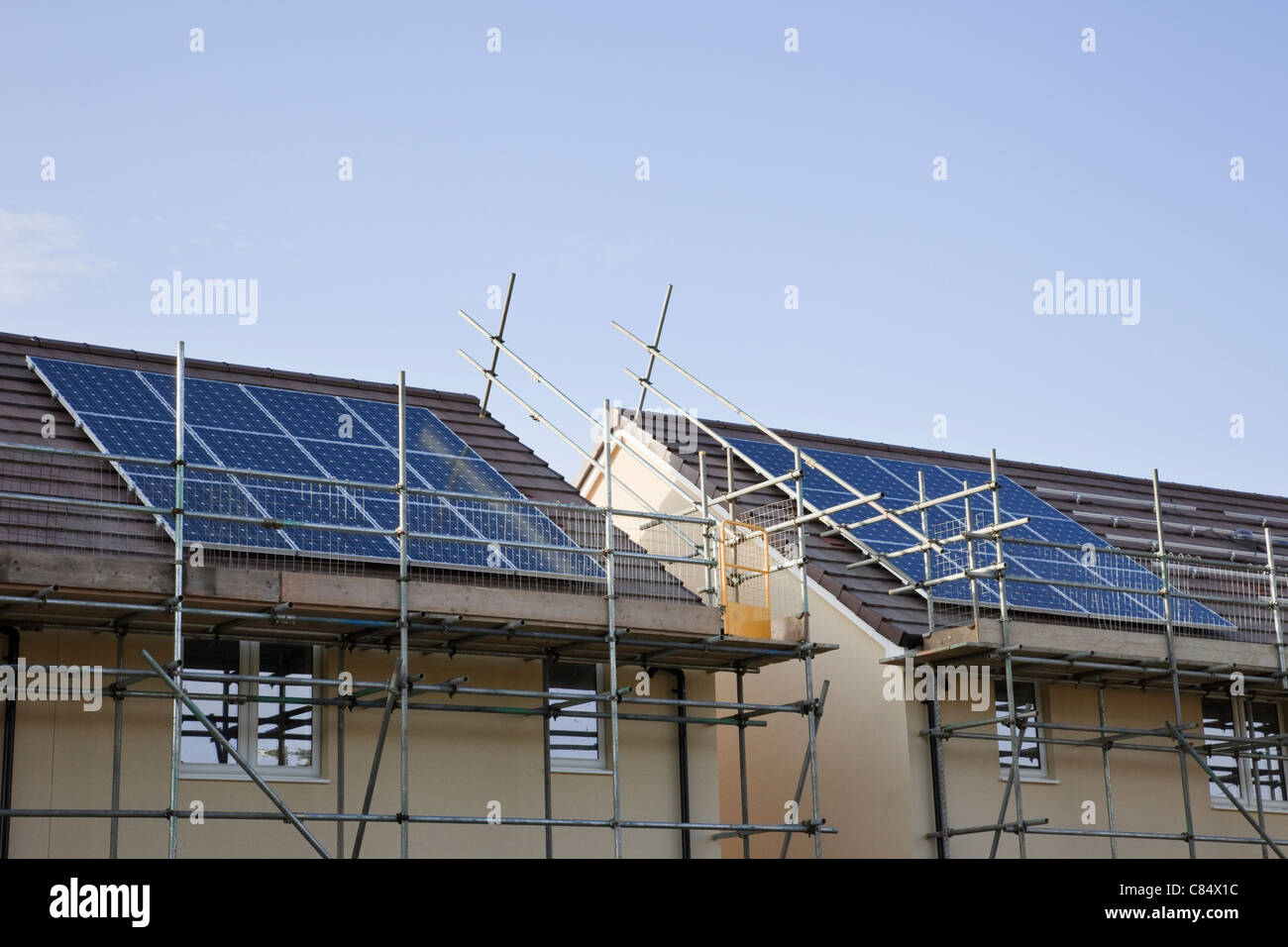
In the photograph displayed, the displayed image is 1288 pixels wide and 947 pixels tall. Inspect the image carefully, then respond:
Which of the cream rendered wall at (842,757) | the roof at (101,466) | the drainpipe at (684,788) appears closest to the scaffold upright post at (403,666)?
the roof at (101,466)

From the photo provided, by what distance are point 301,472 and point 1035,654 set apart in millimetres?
7409

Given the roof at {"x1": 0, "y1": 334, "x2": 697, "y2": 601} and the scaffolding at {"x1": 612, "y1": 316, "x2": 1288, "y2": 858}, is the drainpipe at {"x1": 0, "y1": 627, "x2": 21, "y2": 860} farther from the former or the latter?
the scaffolding at {"x1": 612, "y1": 316, "x2": 1288, "y2": 858}

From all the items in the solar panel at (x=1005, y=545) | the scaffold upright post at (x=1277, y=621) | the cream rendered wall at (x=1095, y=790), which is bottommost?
the cream rendered wall at (x=1095, y=790)

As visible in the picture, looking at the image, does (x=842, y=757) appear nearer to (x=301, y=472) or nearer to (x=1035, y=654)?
(x=1035, y=654)

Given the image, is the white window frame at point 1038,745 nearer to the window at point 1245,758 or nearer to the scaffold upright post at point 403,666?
the window at point 1245,758

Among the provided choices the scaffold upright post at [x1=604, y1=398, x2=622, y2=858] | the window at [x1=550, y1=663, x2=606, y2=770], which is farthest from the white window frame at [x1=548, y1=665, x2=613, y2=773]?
the scaffold upright post at [x1=604, y1=398, x2=622, y2=858]

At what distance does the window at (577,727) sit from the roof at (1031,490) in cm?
312

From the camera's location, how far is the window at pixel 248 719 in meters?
14.6

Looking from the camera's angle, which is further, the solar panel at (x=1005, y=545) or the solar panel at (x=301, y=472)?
the solar panel at (x=1005, y=545)

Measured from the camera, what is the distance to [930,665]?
17.8 m

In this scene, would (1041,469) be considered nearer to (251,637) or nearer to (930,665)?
(930,665)

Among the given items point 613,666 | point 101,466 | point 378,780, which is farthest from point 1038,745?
point 101,466

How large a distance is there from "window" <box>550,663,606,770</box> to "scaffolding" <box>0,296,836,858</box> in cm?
8
